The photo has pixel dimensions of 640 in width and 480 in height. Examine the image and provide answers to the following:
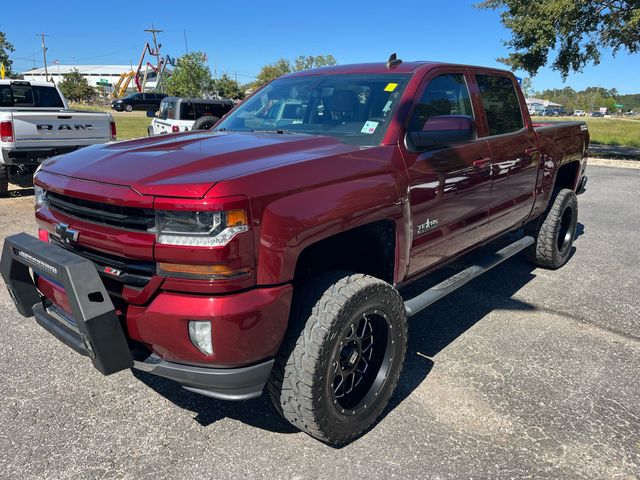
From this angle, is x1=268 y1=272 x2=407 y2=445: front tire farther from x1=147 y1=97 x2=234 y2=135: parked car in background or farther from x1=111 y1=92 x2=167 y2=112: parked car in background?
x1=111 y1=92 x2=167 y2=112: parked car in background

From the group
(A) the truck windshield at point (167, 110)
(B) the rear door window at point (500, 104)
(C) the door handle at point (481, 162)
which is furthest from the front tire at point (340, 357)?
(A) the truck windshield at point (167, 110)

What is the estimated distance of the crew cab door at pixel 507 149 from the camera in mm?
3838

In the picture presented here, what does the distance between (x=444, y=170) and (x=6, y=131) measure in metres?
7.09

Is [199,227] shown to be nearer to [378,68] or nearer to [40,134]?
[378,68]

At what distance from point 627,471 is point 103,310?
2550 millimetres

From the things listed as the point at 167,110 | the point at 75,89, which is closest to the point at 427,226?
the point at 167,110

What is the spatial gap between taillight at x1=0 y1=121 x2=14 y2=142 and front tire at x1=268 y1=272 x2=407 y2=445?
23.0 ft

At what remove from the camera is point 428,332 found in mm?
3898

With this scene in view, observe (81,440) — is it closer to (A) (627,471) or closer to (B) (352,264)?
(B) (352,264)

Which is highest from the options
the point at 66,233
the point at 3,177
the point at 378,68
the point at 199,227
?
the point at 378,68

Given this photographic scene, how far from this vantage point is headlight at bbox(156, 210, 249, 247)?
2.03m

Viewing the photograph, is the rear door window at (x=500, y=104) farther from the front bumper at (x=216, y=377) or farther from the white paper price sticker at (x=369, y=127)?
the front bumper at (x=216, y=377)

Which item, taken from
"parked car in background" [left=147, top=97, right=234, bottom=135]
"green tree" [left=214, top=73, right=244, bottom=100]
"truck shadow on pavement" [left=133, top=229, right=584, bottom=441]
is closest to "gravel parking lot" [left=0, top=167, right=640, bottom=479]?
"truck shadow on pavement" [left=133, top=229, right=584, bottom=441]

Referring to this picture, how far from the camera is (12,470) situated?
7.70ft
